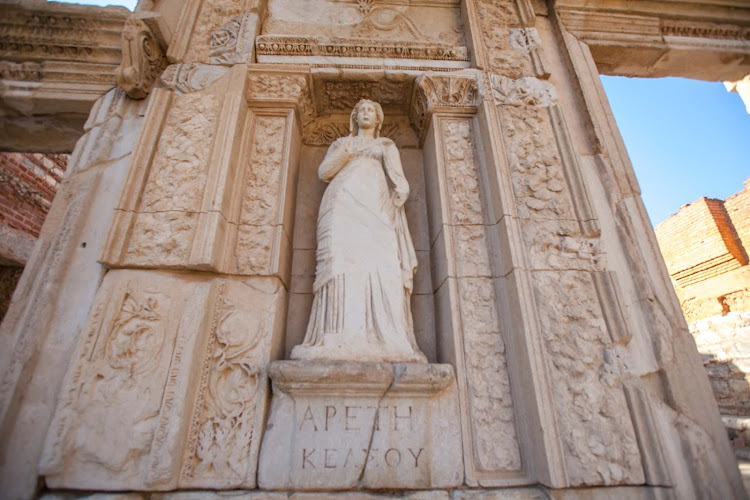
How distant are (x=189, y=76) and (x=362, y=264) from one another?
2378 millimetres

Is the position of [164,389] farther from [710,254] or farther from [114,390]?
[710,254]

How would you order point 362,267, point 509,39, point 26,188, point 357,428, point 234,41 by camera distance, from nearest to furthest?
point 357,428 → point 362,267 → point 234,41 → point 509,39 → point 26,188

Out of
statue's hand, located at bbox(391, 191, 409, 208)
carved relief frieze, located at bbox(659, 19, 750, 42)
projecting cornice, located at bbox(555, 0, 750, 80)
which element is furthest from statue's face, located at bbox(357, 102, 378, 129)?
carved relief frieze, located at bbox(659, 19, 750, 42)

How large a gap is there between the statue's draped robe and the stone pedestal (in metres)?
0.18

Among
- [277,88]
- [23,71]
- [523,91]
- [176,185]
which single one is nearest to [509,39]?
[523,91]

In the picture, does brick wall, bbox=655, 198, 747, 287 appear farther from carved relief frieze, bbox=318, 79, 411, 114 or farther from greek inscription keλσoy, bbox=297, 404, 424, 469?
greek inscription keλσoy, bbox=297, 404, 424, 469

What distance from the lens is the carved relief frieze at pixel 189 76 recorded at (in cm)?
320

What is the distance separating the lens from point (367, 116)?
11.2ft

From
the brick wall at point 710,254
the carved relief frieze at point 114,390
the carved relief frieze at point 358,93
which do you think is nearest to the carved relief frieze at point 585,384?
the carved relief frieze at point 358,93

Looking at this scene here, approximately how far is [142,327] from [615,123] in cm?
439

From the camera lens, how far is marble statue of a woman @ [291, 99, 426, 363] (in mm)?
2475

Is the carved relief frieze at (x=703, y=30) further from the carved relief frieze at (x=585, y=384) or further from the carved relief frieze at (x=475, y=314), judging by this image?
the carved relief frieze at (x=585, y=384)

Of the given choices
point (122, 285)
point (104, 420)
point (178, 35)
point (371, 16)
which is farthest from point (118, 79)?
point (104, 420)

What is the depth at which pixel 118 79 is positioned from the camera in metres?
3.15
